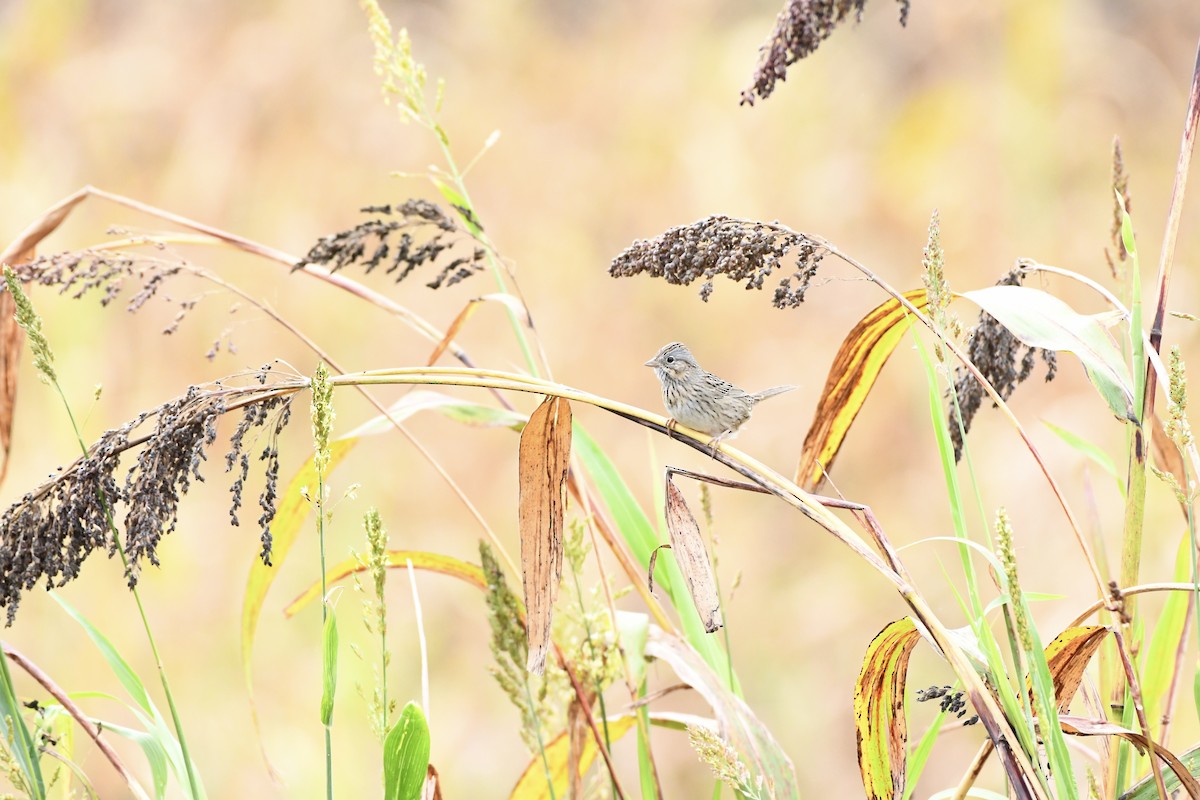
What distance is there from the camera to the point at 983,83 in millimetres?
5887

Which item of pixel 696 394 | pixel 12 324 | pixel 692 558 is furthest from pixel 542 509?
pixel 696 394

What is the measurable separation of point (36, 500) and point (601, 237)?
4538 mm

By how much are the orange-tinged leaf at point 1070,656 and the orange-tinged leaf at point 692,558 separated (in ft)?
1.41

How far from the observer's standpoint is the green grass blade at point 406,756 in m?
1.20

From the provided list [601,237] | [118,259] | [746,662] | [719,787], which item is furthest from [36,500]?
[601,237]

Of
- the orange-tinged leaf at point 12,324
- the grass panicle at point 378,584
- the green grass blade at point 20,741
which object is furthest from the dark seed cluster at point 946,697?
the orange-tinged leaf at point 12,324

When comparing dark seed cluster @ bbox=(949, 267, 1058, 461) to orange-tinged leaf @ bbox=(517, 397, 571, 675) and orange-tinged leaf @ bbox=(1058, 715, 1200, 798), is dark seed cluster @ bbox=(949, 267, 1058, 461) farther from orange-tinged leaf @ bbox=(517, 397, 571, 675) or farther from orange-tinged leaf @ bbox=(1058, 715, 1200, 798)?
orange-tinged leaf @ bbox=(517, 397, 571, 675)

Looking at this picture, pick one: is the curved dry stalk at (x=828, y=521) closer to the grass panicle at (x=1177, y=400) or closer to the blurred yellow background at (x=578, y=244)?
the grass panicle at (x=1177, y=400)

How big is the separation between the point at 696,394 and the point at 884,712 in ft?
4.22

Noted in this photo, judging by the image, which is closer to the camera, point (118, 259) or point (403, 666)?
→ point (118, 259)

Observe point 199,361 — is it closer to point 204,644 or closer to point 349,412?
point 349,412

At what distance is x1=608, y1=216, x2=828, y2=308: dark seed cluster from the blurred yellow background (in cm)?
296

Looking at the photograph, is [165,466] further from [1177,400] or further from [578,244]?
[578,244]

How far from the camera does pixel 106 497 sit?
1.32 metres
